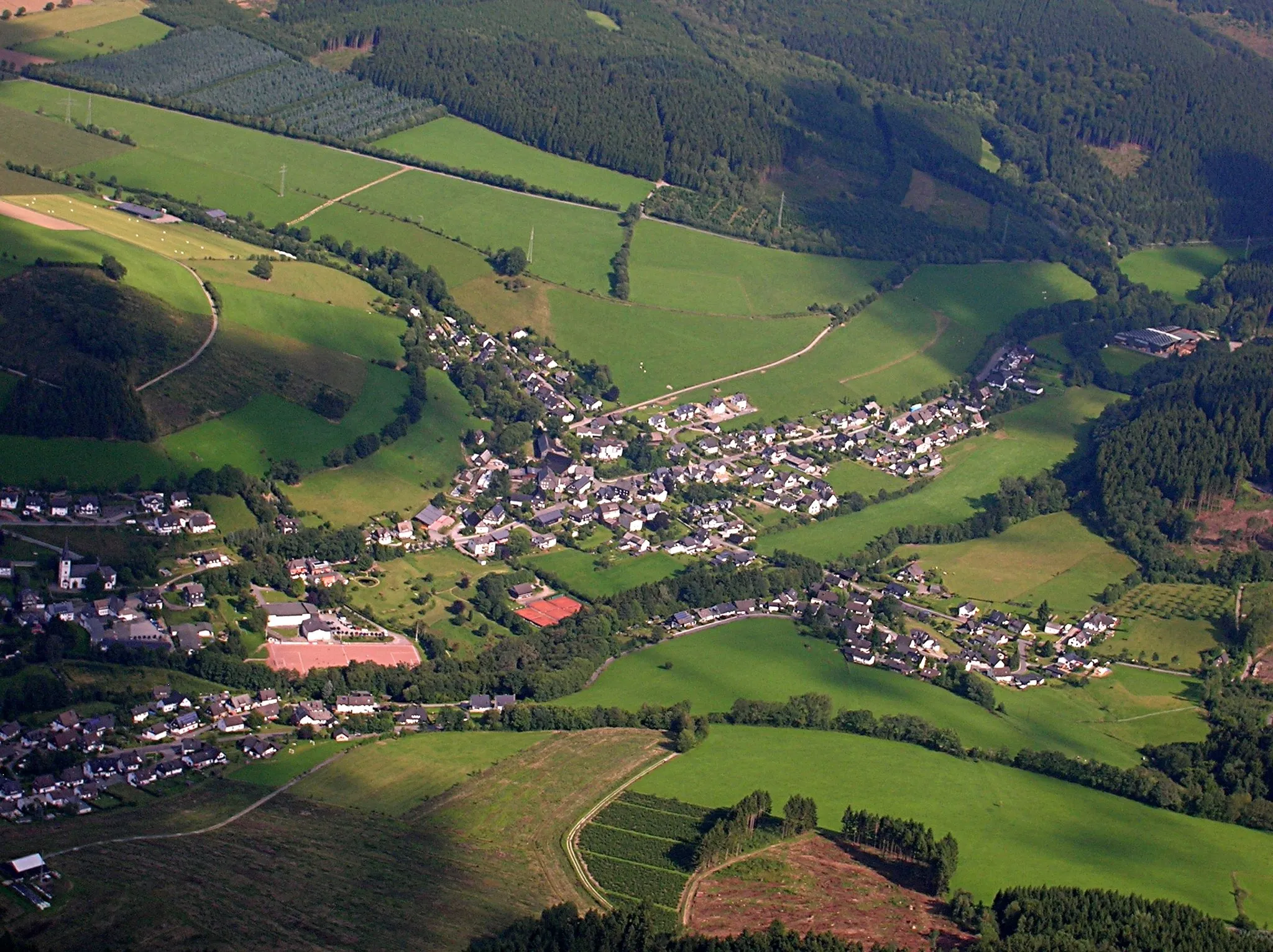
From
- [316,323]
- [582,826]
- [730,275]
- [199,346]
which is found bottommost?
[316,323]

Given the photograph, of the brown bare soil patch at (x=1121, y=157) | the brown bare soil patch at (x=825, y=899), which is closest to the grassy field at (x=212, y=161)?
the brown bare soil patch at (x=1121, y=157)

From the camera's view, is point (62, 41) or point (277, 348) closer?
point (277, 348)

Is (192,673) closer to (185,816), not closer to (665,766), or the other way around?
(185,816)

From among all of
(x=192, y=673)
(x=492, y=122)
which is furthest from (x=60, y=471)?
(x=492, y=122)

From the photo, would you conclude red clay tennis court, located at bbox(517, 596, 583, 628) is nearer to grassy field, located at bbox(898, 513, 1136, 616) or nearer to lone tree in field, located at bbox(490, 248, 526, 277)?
grassy field, located at bbox(898, 513, 1136, 616)

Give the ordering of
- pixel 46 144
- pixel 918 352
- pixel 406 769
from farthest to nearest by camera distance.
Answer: pixel 918 352
pixel 46 144
pixel 406 769

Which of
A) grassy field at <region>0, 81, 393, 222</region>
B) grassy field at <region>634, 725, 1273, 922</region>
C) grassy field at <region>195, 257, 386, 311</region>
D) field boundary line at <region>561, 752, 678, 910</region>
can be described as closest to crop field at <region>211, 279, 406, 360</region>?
grassy field at <region>195, 257, 386, 311</region>

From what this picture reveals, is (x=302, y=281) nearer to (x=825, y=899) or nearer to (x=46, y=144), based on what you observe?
(x=46, y=144)

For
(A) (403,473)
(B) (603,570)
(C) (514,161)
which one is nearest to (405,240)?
(C) (514,161)
